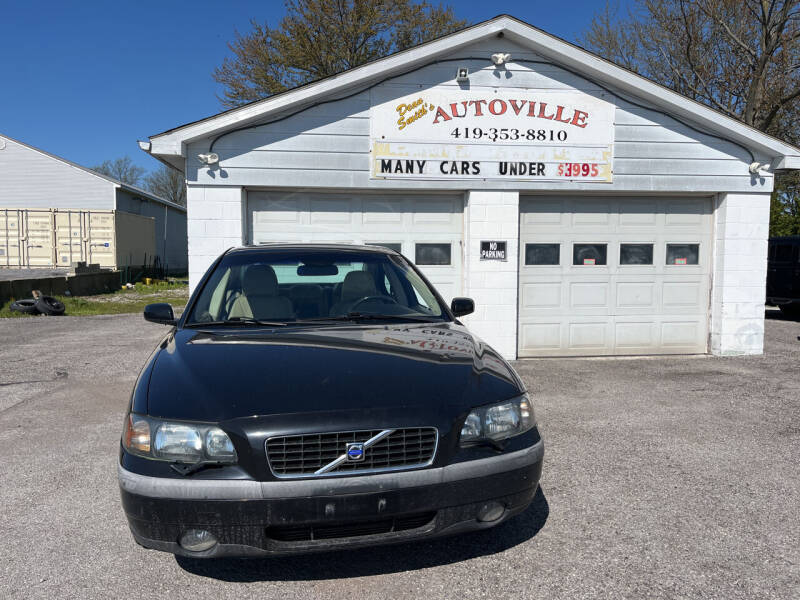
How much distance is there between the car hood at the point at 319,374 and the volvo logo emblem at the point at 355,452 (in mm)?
133

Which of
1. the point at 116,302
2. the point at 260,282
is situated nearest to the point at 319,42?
the point at 116,302

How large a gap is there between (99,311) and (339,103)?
10.3 metres

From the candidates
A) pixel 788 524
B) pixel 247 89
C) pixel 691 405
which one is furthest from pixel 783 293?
pixel 247 89

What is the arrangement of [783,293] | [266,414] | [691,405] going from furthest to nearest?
[783,293], [691,405], [266,414]

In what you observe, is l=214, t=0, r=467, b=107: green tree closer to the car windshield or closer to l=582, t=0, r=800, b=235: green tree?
l=582, t=0, r=800, b=235: green tree

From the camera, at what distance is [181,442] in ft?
7.64

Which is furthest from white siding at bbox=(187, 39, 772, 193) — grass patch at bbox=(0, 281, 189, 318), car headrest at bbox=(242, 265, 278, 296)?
grass patch at bbox=(0, 281, 189, 318)

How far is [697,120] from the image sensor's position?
26.4ft

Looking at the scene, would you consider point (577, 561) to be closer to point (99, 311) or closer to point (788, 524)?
point (788, 524)

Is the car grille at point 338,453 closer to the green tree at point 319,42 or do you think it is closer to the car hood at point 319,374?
the car hood at point 319,374

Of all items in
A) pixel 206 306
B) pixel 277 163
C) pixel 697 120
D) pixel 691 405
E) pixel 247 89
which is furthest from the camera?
pixel 247 89

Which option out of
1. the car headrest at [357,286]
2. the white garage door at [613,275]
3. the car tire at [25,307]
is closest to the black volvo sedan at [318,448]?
the car headrest at [357,286]

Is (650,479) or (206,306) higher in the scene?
(206,306)

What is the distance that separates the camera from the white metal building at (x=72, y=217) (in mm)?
23797
